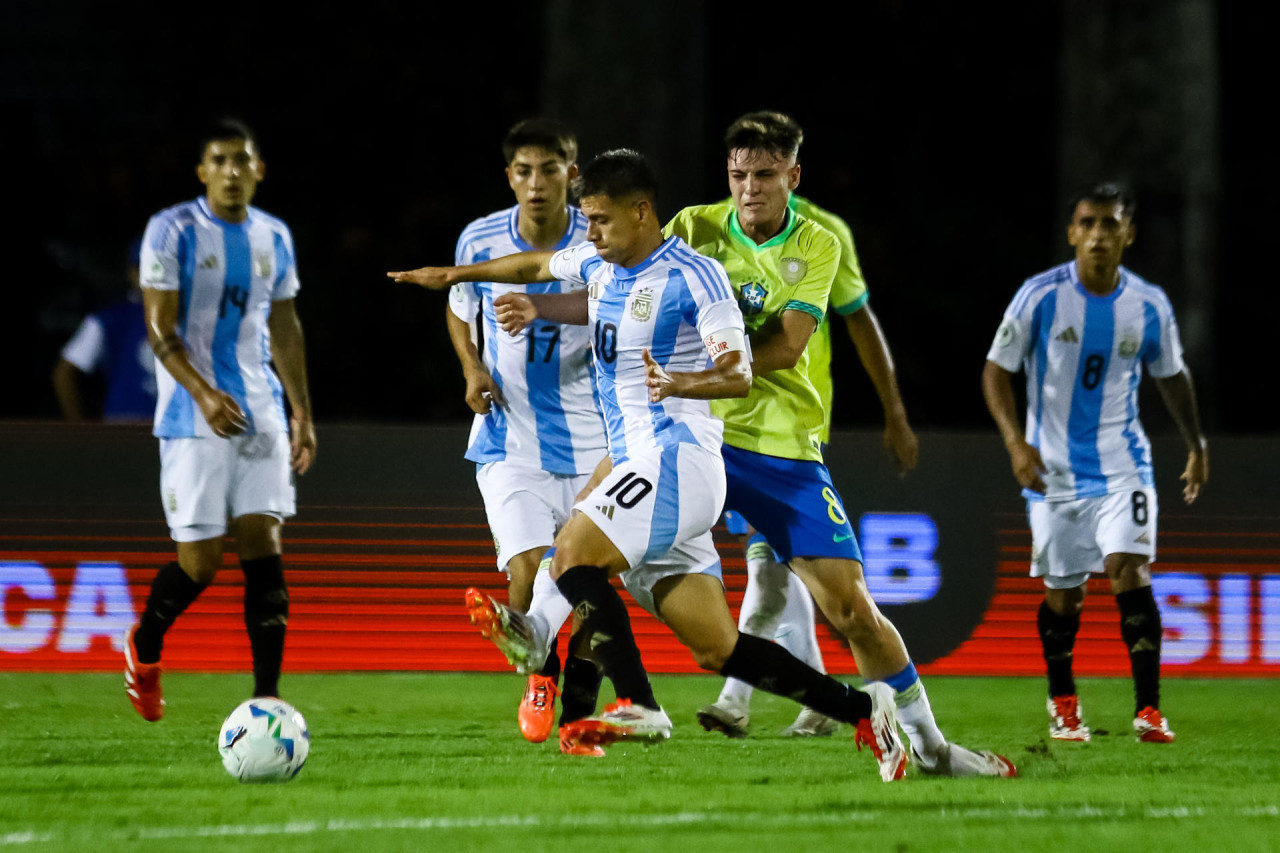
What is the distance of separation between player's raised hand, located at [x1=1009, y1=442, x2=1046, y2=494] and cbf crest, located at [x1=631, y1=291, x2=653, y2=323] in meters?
2.01

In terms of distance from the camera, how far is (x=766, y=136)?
5.32 meters

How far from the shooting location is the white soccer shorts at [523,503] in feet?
19.5

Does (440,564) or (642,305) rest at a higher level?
A: (642,305)

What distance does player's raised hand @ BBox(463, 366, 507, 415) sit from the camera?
5922 mm

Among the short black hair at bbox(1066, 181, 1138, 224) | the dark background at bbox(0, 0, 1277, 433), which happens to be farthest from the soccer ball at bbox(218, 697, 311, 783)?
the dark background at bbox(0, 0, 1277, 433)

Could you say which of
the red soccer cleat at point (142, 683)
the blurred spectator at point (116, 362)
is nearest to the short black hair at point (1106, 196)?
the red soccer cleat at point (142, 683)

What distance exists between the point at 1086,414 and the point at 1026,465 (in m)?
0.39

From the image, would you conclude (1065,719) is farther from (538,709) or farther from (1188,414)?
(538,709)

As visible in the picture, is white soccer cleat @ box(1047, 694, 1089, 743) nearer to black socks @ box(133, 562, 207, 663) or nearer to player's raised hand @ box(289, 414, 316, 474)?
player's raised hand @ box(289, 414, 316, 474)

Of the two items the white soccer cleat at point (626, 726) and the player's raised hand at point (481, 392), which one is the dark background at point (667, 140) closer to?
the player's raised hand at point (481, 392)

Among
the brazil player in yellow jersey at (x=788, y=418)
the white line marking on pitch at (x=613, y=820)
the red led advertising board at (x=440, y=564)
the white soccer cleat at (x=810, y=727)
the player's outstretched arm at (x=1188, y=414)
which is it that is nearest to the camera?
the white line marking on pitch at (x=613, y=820)

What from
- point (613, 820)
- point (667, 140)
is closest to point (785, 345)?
point (613, 820)

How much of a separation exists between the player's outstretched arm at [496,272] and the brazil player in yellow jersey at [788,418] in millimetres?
451

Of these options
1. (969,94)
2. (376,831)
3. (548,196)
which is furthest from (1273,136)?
(376,831)
